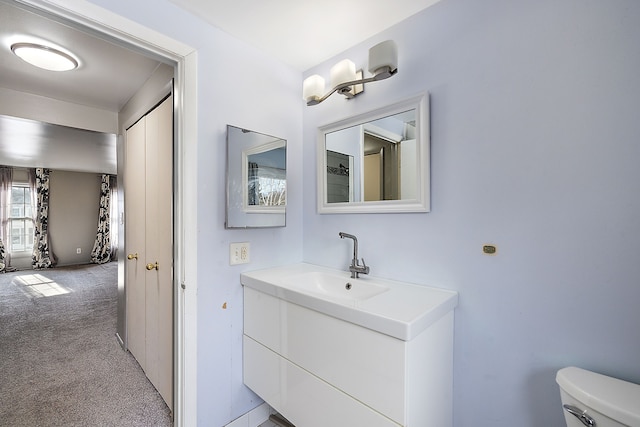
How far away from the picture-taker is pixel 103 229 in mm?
6566

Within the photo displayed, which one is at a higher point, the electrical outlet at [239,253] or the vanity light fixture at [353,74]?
the vanity light fixture at [353,74]

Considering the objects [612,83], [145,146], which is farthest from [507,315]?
[145,146]

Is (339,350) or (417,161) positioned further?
(417,161)

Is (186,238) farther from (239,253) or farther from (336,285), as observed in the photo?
(336,285)

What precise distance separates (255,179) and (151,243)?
3.00 ft

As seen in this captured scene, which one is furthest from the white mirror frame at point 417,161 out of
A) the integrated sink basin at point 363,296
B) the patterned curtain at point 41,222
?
the patterned curtain at point 41,222

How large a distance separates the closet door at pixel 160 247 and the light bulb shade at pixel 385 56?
1167 millimetres

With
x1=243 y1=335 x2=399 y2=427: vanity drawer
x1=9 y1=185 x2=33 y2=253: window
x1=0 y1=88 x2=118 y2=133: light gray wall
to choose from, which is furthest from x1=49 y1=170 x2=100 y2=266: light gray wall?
x1=243 y1=335 x2=399 y2=427: vanity drawer

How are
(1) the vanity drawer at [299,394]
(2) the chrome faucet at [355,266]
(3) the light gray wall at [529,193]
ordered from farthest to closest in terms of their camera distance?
(2) the chrome faucet at [355,266]
(1) the vanity drawer at [299,394]
(3) the light gray wall at [529,193]

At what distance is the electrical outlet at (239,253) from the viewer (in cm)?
149

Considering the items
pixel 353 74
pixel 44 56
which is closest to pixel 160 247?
pixel 44 56

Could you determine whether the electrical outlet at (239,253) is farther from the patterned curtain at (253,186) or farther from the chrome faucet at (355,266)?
the chrome faucet at (355,266)

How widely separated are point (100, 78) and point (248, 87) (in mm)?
1185

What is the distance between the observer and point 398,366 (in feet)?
2.90
